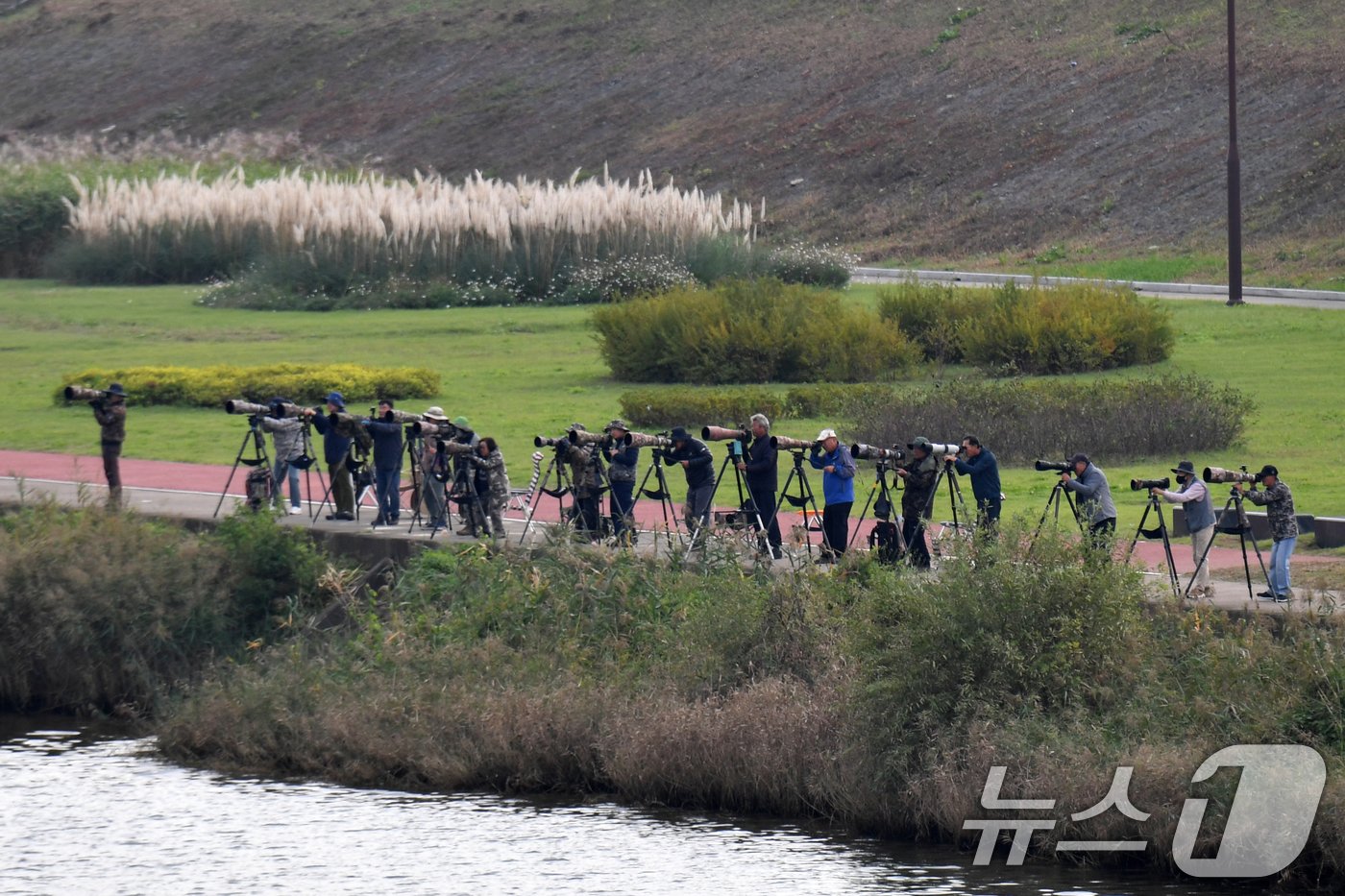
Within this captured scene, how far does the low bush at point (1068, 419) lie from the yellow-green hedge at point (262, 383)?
25.7 ft

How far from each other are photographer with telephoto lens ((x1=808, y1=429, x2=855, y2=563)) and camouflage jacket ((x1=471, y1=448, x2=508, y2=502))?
320cm

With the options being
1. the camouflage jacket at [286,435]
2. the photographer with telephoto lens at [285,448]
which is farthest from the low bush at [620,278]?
the camouflage jacket at [286,435]

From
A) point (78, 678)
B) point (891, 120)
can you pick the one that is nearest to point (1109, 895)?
point (78, 678)

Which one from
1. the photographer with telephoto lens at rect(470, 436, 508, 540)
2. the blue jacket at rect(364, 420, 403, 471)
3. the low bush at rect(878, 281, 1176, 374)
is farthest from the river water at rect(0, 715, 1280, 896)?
the low bush at rect(878, 281, 1176, 374)

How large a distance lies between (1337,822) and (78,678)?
38.1ft

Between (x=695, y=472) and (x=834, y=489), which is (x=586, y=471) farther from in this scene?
(x=834, y=489)

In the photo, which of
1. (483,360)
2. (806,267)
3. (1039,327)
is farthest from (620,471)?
(806,267)

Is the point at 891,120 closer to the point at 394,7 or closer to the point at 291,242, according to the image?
the point at 291,242

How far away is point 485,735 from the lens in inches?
619

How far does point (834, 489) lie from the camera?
57.0ft

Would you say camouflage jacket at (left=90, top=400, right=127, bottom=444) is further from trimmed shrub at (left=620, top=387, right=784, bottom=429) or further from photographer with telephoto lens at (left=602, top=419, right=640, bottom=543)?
trimmed shrub at (left=620, top=387, right=784, bottom=429)

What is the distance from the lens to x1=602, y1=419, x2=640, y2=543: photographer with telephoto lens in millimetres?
18375

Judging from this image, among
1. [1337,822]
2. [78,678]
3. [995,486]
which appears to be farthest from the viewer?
[78,678]

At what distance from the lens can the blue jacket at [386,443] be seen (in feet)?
65.0
